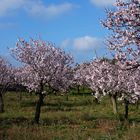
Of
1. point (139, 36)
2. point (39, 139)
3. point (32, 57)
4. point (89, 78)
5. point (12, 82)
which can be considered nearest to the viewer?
point (139, 36)

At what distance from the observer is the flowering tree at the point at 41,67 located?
119ft

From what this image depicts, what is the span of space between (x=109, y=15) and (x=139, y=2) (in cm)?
126

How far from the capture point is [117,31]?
1536 cm

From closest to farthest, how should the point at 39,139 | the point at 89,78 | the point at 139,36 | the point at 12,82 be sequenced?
the point at 139,36 → the point at 39,139 → the point at 89,78 → the point at 12,82

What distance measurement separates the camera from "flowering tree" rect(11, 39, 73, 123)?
3634 cm

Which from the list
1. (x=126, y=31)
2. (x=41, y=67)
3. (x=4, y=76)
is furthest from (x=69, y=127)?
(x=4, y=76)

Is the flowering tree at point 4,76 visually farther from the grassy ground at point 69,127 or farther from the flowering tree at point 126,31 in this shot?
the flowering tree at point 126,31

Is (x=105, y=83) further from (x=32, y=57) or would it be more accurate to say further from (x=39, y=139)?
(x=39, y=139)

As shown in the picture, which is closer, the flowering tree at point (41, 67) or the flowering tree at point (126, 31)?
the flowering tree at point (126, 31)

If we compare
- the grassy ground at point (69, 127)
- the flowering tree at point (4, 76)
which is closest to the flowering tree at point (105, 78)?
the grassy ground at point (69, 127)

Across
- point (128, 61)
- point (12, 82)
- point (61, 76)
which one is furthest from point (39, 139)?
point (12, 82)

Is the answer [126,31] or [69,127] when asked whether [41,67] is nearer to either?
[69,127]

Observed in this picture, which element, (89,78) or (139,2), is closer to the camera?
(139,2)

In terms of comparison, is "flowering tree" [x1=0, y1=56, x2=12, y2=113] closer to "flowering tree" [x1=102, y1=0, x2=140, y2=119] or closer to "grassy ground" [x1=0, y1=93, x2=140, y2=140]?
"grassy ground" [x1=0, y1=93, x2=140, y2=140]
